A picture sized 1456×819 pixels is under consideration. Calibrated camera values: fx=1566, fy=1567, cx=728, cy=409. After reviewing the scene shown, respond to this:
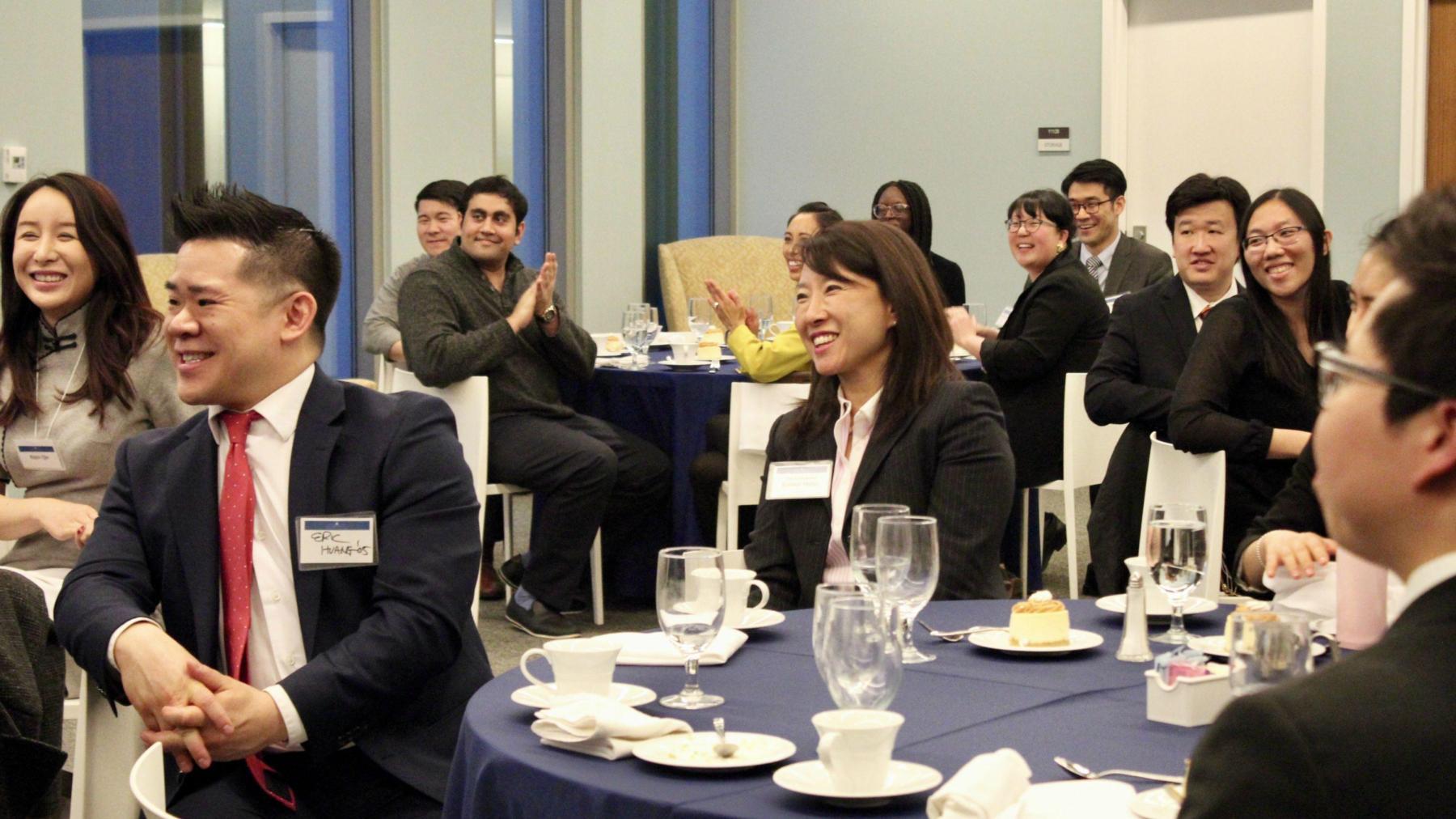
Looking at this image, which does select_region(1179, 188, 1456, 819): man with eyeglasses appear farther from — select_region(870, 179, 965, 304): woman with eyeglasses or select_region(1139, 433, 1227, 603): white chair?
select_region(870, 179, 965, 304): woman with eyeglasses

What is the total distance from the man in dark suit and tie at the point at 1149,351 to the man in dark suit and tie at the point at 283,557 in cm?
237

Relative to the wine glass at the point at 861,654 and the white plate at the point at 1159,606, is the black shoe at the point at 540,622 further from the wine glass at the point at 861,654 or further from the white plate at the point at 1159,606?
the wine glass at the point at 861,654

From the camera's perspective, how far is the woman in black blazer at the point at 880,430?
2762 millimetres

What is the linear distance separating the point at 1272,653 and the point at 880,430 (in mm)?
1558

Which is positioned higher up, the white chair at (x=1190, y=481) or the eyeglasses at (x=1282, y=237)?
the eyeglasses at (x=1282, y=237)

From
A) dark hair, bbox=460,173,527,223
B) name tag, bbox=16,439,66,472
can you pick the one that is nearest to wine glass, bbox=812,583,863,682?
name tag, bbox=16,439,66,472

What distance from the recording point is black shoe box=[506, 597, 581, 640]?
17.2ft

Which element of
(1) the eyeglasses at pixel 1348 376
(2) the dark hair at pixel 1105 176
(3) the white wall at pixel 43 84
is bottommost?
(1) the eyeglasses at pixel 1348 376

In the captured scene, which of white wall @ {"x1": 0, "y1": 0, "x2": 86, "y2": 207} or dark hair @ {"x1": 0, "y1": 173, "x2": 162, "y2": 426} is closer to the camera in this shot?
dark hair @ {"x1": 0, "y1": 173, "x2": 162, "y2": 426}

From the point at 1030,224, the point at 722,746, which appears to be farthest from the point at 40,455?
the point at 1030,224

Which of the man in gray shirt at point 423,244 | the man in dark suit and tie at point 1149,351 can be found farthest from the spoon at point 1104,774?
the man in gray shirt at point 423,244

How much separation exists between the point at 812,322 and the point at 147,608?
128 cm

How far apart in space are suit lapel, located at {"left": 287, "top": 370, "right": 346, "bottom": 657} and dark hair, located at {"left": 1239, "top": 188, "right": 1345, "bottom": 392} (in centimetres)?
231

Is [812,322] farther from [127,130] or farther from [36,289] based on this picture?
[127,130]
